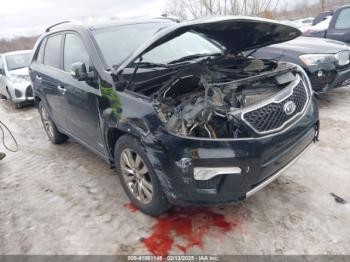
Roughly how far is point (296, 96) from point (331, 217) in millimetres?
1068

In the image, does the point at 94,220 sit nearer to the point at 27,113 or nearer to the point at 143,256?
the point at 143,256

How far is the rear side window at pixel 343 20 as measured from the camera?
7.30 metres

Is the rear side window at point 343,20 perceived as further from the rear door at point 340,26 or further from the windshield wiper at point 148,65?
the windshield wiper at point 148,65

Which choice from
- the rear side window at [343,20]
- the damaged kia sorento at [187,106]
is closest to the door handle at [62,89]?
the damaged kia sorento at [187,106]

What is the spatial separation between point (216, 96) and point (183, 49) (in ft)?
3.41

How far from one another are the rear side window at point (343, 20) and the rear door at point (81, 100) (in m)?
6.28

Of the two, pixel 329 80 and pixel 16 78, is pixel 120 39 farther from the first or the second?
pixel 16 78

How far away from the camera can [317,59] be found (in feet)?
16.8

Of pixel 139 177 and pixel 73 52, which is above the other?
pixel 73 52

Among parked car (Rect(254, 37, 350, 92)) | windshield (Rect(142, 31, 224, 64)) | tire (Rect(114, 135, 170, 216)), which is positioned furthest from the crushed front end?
parked car (Rect(254, 37, 350, 92))

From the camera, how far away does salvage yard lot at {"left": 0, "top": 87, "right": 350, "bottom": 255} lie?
2590 mm

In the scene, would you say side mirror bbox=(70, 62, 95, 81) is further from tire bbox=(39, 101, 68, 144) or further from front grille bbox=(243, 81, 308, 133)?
tire bbox=(39, 101, 68, 144)

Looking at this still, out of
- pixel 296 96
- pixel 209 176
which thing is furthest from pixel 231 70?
pixel 209 176

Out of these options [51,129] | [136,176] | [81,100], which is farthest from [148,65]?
[51,129]
